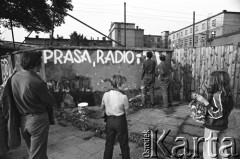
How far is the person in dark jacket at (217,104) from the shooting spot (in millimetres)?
2201

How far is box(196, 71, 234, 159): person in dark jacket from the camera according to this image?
220 cm

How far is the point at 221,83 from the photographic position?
2201 millimetres

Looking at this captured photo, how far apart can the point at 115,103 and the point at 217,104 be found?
1439 millimetres

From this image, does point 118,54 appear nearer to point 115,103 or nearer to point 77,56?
point 77,56

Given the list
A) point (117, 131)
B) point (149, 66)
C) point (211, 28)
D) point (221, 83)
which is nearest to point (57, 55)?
point (149, 66)

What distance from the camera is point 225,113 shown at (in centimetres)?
229

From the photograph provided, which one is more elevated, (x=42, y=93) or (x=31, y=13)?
(x=31, y=13)

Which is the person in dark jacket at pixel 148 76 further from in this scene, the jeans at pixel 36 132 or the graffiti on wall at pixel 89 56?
the jeans at pixel 36 132

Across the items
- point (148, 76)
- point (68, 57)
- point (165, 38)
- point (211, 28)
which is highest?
point (165, 38)

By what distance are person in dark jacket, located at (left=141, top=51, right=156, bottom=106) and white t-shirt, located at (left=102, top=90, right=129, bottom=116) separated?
3476mm

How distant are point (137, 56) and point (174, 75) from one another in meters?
1.92

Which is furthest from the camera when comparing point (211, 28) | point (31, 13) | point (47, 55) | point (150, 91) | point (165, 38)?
point (165, 38)

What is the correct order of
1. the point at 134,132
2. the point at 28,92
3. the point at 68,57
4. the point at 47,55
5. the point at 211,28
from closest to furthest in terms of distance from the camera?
1. the point at 28,92
2. the point at 134,132
3. the point at 47,55
4. the point at 68,57
5. the point at 211,28

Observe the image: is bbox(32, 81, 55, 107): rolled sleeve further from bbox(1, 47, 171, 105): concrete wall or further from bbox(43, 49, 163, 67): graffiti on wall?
bbox(43, 49, 163, 67): graffiti on wall
